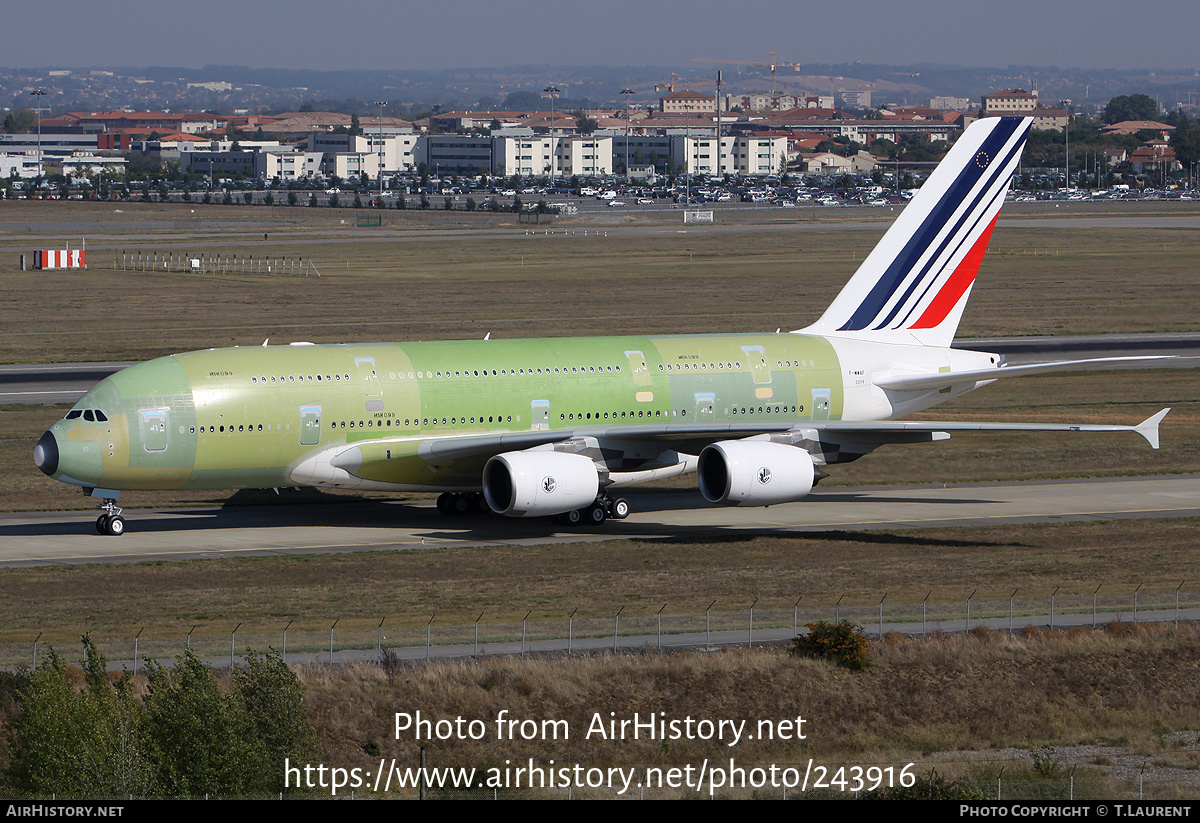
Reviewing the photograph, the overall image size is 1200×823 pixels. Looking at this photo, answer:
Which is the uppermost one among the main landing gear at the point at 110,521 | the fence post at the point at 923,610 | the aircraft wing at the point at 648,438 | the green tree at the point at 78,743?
the aircraft wing at the point at 648,438

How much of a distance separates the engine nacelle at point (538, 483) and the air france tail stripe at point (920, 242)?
50.6 feet

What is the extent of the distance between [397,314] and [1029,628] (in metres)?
81.2

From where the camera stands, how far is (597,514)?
5181cm

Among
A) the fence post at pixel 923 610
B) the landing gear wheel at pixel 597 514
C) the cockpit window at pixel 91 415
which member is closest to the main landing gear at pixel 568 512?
the landing gear wheel at pixel 597 514

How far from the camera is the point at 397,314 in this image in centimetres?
11369

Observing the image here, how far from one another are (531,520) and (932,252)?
19.2 m

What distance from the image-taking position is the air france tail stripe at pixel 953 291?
195 ft

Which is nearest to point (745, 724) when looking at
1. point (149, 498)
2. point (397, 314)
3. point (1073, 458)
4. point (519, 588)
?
point (519, 588)

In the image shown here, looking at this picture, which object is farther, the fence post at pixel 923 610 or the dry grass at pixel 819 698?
the fence post at pixel 923 610

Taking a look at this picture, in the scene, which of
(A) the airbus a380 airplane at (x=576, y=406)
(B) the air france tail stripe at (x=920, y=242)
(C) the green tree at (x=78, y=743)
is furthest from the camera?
(B) the air france tail stripe at (x=920, y=242)

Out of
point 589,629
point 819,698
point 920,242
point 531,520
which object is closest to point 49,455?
point 531,520

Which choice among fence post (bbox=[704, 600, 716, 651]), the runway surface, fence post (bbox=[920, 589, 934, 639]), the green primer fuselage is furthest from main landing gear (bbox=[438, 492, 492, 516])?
fence post (bbox=[920, 589, 934, 639])

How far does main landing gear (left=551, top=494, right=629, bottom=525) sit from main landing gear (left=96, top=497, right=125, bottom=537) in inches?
574

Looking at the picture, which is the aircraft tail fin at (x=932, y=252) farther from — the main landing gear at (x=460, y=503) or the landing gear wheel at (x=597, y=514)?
the main landing gear at (x=460, y=503)
